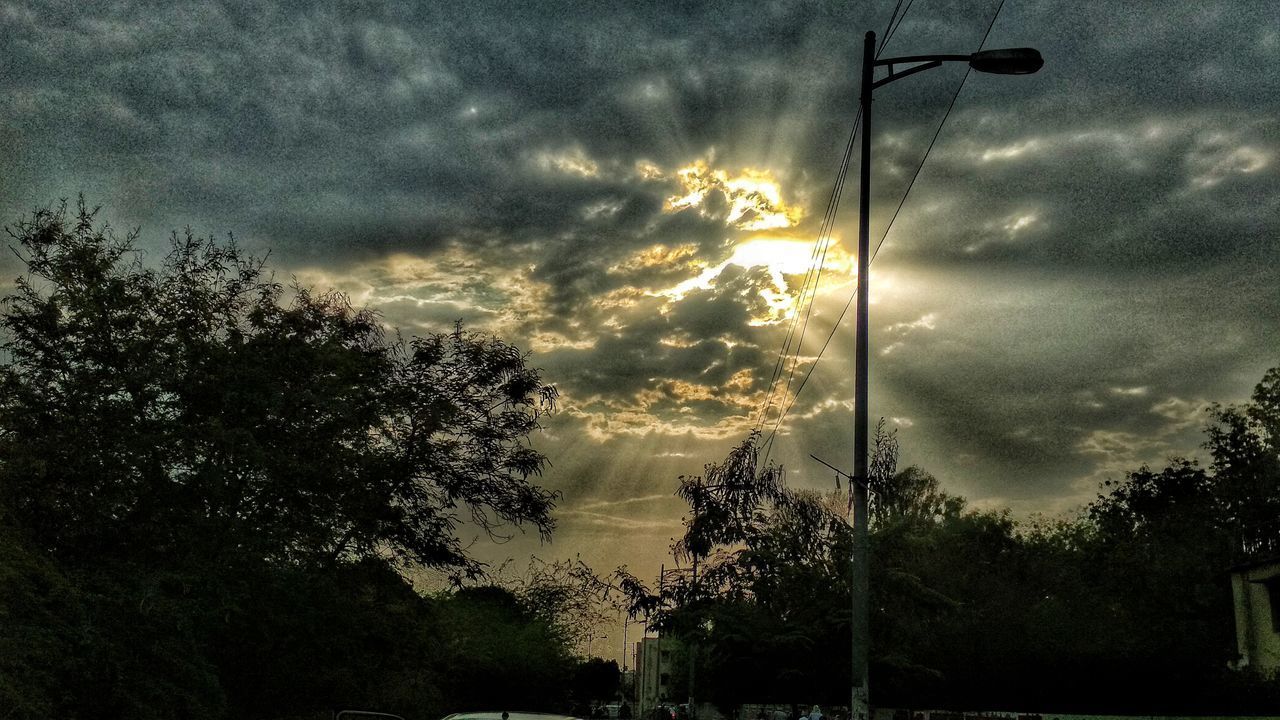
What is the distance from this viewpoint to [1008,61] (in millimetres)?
16047

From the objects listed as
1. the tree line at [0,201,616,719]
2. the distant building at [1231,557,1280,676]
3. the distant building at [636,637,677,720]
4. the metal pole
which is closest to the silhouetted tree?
the tree line at [0,201,616,719]

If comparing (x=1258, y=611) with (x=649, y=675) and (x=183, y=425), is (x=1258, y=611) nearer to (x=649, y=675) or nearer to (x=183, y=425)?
(x=183, y=425)

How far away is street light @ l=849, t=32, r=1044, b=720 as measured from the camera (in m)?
15.9

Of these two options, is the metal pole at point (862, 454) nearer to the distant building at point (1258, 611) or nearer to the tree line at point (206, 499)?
the tree line at point (206, 499)

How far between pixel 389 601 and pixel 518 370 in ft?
27.4

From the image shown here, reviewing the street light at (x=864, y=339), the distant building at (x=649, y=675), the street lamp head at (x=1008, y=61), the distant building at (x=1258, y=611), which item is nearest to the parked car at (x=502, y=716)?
the street light at (x=864, y=339)

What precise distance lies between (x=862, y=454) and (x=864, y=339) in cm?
197

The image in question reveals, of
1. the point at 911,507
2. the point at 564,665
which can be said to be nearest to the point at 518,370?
the point at 564,665

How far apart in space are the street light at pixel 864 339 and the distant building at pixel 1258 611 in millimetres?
26638

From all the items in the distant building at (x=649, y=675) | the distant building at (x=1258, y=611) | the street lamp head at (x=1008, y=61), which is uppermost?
the street lamp head at (x=1008, y=61)

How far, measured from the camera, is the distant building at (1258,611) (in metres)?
38.8

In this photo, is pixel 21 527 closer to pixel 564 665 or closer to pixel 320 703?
pixel 320 703

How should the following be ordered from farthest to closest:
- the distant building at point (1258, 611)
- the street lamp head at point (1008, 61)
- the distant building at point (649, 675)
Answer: the distant building at point (649, 675) < the distant building at point (1258, 611) < the street lamp head at point (1008, 61)

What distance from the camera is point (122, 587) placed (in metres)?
24.1
